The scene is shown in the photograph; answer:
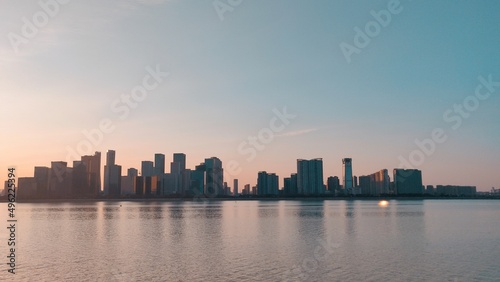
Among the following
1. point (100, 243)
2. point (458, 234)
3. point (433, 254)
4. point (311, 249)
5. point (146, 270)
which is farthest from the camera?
point (458, 234)

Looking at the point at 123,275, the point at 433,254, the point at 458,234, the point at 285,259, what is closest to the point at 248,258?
the point at 285,259

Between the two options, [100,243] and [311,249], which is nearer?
[311,249]

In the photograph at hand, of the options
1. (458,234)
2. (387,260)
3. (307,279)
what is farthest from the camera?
(458,234)

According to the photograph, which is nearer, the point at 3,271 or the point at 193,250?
the point at 3,271

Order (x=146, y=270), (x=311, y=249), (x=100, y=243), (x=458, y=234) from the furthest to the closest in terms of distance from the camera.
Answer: (x=458, y=234)
(x=100, y=243)
(x=311, y=249)
(x=146, y=270)

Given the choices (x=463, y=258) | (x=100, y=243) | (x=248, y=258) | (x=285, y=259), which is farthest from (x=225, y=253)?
(x=463, y=258)

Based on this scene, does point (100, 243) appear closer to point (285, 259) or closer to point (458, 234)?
point (285, 259)

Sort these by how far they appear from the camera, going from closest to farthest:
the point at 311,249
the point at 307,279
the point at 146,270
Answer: the point at 307,279, the point at 146,270, the point at 311,249

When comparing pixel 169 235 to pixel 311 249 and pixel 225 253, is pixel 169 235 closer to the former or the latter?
pixel 225 253
